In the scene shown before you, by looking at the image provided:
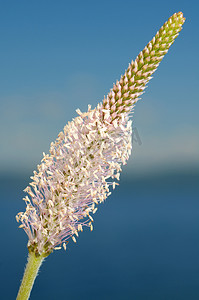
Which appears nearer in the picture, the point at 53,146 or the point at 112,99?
the point at 112,99

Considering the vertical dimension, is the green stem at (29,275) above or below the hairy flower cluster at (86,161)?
below

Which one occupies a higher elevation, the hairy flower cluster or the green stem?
the hairy flower cluster

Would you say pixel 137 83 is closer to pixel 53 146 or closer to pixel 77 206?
pixel 53 146

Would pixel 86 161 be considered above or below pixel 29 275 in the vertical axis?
above

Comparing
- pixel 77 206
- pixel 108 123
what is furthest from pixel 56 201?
pixel 108 123
